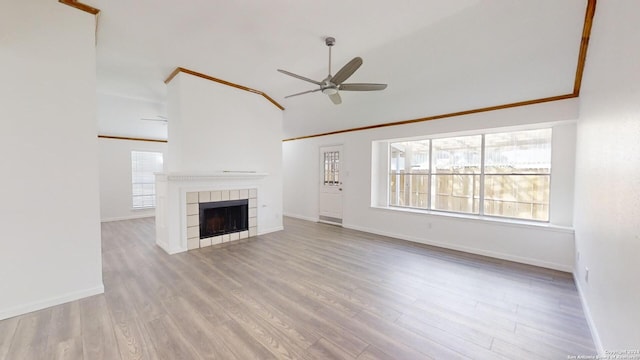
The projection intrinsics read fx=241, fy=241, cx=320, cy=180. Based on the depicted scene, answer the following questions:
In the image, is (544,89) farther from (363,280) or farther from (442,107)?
(363,280)

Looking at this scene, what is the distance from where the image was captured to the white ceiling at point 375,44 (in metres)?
2.56

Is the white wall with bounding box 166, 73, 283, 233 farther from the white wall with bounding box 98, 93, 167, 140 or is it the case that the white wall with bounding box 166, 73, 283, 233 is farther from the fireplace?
the white wall with bounding box 98, 93, 167, 140

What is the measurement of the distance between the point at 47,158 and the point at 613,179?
477 cm

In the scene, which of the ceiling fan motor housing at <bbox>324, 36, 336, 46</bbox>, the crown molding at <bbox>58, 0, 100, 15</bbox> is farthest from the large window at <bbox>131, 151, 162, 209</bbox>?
the ceiling fan motor housing at <bbox>324, 36, 336, 46</bbox>

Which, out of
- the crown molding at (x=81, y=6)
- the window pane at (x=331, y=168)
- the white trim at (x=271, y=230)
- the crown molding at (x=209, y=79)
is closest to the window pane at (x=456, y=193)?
the window pane at (x=331, y=168)

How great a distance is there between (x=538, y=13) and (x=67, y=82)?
15.9 ft

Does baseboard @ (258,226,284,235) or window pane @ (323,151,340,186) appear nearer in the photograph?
baseboard @ (258,226,284,235)

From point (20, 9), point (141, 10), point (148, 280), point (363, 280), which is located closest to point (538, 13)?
point (363, 280)

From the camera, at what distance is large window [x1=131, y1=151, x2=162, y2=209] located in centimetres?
704

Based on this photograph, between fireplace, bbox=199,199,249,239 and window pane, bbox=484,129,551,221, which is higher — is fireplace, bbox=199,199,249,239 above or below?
below

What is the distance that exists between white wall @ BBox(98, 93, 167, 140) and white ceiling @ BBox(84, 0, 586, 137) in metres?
0.85

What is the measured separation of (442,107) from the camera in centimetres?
424

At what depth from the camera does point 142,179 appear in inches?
284

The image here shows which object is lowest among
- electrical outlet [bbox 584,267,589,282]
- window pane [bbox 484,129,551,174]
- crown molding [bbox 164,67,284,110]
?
electrical outlet [bbox 584,267,589,282]
